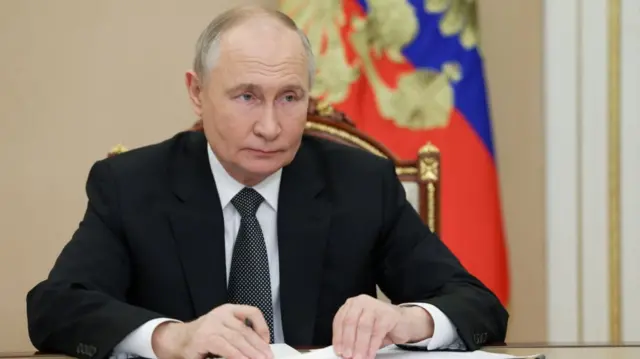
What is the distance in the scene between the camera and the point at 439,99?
10.7 feet

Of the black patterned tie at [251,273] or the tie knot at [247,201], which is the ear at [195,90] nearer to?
the tie knot at [247,201]

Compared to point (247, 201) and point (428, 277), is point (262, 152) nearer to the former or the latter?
point (247, 201)

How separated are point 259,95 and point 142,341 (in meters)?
0.62

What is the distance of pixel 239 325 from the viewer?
1617 millimetres

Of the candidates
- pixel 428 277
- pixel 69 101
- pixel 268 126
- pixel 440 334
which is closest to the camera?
pixel 440 334

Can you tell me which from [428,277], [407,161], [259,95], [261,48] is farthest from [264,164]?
[407,161]

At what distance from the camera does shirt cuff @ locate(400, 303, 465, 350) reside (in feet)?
6.10

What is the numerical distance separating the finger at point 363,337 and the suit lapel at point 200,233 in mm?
555

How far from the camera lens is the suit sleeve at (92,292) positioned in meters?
1.83

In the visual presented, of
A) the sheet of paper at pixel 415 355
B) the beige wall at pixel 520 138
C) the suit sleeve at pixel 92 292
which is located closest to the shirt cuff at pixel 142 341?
the suit sleeve at pixel 92 292

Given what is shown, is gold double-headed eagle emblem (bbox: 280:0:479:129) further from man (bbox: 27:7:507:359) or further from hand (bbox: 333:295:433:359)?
hand (bbox: 333:295:433:359)

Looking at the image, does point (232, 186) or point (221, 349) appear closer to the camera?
point (221, 349)

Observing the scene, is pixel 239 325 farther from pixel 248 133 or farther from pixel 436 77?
pixel 436 77

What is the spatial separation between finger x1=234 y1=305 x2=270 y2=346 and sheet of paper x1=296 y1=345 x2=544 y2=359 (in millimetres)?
70
